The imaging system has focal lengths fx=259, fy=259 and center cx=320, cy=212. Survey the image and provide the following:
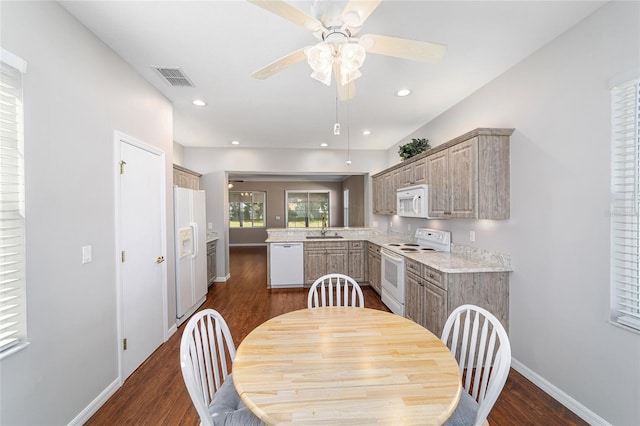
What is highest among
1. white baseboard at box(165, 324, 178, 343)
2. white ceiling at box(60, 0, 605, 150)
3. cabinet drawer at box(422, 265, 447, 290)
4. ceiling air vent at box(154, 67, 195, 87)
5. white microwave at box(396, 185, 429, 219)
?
white ceiling at box(60, 0, 605, 150)

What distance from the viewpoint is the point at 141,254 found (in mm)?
2447

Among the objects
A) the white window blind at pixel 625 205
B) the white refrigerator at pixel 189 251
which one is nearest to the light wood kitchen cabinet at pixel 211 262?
the white refrigerator at pixel 189 251

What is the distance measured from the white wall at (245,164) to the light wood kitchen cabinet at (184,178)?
0.56 m

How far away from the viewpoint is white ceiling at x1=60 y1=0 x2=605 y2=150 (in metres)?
1.67

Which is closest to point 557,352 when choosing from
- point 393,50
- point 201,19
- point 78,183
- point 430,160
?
point 430,160

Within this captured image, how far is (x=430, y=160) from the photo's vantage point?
3.16m

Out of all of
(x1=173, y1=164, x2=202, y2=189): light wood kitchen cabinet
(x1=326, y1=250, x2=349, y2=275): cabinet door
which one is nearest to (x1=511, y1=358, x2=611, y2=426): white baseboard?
(x1=326, y1=250, x2=349, y2=275): cabinet door

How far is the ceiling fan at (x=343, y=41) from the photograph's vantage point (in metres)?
1.18

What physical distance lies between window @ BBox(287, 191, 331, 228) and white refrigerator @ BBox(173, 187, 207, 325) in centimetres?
629

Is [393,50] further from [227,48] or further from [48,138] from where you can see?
[48,138]

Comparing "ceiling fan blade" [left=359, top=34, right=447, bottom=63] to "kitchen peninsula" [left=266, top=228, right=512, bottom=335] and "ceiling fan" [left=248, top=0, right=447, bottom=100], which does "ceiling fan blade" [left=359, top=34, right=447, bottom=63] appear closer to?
"ceiling fan" [left=248, top=0, right=447, bottom=100]

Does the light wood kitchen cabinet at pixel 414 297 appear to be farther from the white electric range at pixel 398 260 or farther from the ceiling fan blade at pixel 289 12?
the ceiling fan blade at pixel 289 12

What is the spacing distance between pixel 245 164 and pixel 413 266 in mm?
A: 3757

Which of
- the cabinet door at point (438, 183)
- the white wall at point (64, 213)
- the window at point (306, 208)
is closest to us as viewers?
the white wall at point (64, 213)
